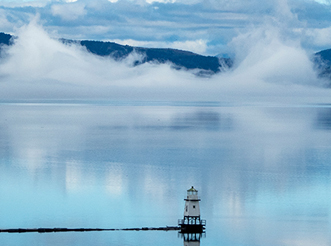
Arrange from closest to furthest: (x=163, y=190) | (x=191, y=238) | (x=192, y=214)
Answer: (x=191, y=238) → (x=192, y=214) → (x=163, y=190)

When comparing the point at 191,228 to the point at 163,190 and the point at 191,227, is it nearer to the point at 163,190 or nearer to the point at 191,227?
the point at 191,227

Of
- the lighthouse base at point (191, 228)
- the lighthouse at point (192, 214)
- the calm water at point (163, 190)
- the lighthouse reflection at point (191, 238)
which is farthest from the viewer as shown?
the calm water at point (163, 190)

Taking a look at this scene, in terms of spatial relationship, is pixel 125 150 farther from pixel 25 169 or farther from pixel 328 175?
pixel 328 175

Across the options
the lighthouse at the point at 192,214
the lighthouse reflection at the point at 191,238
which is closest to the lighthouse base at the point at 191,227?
the lighthouse at the point at 192,214

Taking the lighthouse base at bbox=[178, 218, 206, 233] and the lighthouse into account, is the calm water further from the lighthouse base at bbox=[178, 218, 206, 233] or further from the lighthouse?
the lighthouse

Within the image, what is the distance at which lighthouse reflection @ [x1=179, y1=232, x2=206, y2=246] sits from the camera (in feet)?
86.5

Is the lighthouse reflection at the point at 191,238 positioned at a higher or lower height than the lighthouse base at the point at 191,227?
lower

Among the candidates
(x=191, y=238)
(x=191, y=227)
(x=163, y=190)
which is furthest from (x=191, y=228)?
(x=163, y=190)

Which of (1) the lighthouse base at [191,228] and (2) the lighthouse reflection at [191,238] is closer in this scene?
(2) the lighthouse reflection at [191,238]

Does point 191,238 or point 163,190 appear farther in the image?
point 163,190

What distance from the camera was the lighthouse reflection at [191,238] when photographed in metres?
26.4

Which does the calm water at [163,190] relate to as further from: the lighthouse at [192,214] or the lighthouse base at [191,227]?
the lighthouse at [192,214]

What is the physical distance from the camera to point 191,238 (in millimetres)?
26812

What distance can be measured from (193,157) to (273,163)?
26.5 feet
